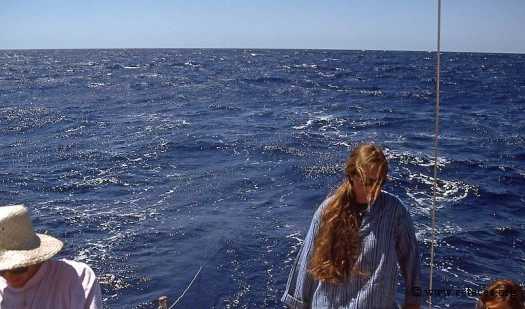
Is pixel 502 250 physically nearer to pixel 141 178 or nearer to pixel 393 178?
pixel 393 178

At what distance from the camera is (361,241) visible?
7.84 ft

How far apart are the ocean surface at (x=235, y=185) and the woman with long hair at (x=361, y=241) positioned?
4722mm

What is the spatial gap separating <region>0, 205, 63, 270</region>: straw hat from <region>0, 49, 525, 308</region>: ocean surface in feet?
15.5

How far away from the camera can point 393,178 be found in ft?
42.0

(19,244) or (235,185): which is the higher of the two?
Answer: (19,244)

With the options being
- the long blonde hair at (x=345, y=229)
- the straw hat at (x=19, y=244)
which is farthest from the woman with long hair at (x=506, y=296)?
the straw hat at (x=19, y=244)

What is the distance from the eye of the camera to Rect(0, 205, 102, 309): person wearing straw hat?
7.44 feet

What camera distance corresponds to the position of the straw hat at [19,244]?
2.22m

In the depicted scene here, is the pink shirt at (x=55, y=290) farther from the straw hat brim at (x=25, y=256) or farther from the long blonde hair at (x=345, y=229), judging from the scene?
the long blonde hair at (x=345, y=229)

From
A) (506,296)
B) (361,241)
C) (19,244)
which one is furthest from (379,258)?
(19,244)

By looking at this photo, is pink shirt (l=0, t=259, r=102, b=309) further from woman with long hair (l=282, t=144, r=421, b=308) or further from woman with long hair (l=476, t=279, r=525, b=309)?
woman with long hair (l=476, t=279, r=525, b=309)

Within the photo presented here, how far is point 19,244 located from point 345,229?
1477mm

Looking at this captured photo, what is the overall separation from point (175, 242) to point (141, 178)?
466 cm

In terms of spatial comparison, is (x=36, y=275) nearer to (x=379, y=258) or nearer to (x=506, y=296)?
(x=379, y=258)
